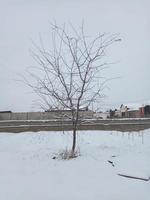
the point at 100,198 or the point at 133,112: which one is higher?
the point at 133,112

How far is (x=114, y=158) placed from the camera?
6137mm

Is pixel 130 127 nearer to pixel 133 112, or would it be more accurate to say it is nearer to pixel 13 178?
pixel 13 178

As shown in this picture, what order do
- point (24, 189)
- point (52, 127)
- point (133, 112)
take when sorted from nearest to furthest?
point (24, 189), point (52, 127), point (133, 112)

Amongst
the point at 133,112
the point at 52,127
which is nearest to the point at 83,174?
the point at 52,127

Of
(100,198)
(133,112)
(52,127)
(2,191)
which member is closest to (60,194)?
(100,198)

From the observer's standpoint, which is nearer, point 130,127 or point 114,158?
point 114,158

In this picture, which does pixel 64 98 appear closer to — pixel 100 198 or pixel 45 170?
pixel 45 170

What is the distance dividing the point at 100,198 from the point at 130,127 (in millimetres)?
18021

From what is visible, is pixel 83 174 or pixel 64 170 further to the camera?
pixel 64 170

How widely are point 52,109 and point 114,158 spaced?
285 cm

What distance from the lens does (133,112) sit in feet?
134

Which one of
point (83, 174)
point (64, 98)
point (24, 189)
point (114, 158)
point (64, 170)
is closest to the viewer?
point (24, 189)

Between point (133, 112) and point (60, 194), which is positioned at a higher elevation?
point (133, 112)

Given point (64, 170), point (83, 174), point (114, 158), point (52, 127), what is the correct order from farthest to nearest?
point (52, 127), point (114, 158), point (64, 170), point (83, 174)
